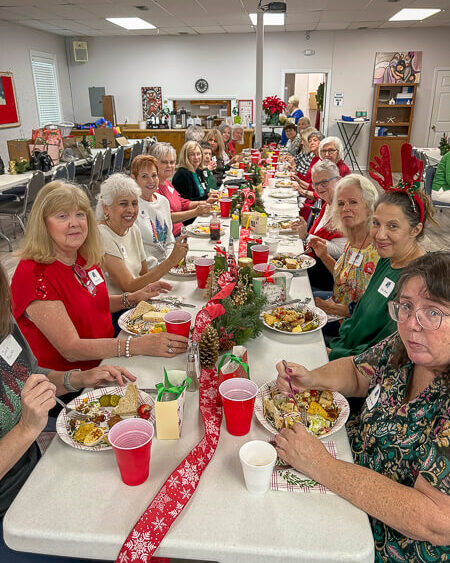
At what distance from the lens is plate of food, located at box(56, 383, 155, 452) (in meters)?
1.17

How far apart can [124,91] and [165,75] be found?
1.13m

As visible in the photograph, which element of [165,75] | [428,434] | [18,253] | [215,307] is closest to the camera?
[428,434]

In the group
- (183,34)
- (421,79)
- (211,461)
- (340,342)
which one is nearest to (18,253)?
(211,461)

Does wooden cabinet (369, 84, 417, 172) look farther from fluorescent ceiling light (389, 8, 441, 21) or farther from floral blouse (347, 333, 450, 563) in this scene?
floral blouse (347, 333, 450, 563)

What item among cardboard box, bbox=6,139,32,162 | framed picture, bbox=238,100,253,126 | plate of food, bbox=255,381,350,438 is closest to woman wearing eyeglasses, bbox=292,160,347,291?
plate of food, bbox=255,381,350,438

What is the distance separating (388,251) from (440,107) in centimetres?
1031

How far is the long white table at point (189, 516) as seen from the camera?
908 millimetres

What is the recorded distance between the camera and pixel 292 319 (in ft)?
6.09

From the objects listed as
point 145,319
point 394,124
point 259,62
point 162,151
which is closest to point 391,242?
point 145,319

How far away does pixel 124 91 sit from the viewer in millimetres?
11227

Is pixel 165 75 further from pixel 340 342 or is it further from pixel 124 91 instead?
pixel 340 342

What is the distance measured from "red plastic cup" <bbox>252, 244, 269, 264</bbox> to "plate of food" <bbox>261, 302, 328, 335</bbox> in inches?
16.2

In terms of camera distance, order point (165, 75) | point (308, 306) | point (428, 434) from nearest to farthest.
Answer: point (428, 434), point (308, 306), point (165, 75)

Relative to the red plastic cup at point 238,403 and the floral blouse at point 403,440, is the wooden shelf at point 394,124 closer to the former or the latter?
the floral blouse at point 403,440
